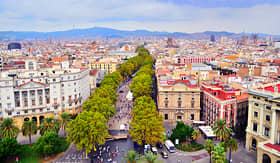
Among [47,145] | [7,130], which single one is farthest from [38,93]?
[47,145]

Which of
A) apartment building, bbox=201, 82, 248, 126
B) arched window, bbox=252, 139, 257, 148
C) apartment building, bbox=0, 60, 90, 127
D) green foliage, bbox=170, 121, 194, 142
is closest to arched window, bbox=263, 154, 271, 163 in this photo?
arched window, bbox=252, 139, 257, 148

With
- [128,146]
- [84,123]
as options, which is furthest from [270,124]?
[84,123]

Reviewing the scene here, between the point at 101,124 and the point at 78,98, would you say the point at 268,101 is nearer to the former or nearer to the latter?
the point at 101,124

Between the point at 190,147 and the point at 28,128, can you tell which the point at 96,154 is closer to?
the point at 28,128

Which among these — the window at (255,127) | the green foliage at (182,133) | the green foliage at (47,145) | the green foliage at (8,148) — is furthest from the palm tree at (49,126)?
the window at (255,127)

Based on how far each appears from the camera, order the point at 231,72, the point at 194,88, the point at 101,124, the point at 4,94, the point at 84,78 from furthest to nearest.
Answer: the point at 231,72, the point at 84,78, the point at 194,88, the point at 4,94, the point at 101,124

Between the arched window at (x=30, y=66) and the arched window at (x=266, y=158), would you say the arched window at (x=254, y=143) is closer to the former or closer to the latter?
the arched window at (x=266, y=158)
